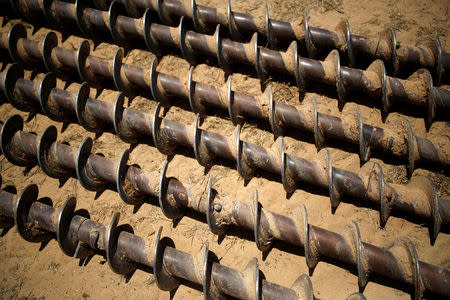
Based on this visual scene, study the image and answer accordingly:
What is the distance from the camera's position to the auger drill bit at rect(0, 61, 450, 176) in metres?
3.76

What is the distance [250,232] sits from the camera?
397 cm

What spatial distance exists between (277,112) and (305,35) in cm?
130

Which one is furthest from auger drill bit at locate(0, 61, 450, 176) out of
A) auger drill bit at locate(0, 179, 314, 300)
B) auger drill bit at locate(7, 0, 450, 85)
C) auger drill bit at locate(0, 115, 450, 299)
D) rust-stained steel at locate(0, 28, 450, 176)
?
auger drill bit at locate(0, 179, 314, 300)

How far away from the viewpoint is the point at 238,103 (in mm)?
4105

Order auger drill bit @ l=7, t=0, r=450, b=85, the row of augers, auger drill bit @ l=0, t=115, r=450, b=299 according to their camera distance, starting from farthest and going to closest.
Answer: auger drill bit @ l=7, t=0, r=450, b=85, the row of augers, auger drill bit @ l=0, t=115, r=450, b=299

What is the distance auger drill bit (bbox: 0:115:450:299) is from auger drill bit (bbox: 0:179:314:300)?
36 centimetres

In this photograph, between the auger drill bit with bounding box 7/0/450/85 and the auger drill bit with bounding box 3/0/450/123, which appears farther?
the auger drill bit with bounding box 7/0/450/85

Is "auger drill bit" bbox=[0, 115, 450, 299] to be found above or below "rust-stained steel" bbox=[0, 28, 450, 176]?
below

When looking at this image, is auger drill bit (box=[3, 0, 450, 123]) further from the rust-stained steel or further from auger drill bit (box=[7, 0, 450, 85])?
the rust-stained steel

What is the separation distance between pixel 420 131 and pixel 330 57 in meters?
1.61

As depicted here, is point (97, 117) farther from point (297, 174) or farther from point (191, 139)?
point (297, 174)

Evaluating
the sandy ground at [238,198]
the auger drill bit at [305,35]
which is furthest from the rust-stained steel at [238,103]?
the auger drill bit at [305,35]

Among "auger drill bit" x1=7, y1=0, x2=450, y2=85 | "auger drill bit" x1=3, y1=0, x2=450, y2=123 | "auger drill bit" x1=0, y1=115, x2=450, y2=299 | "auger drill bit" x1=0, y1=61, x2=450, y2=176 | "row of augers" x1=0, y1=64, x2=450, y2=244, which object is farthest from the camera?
"auger drill bit" x1=7, y1=0, x2=450, y2=85

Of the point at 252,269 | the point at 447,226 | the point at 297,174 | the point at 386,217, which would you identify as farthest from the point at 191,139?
the point at 447,226
